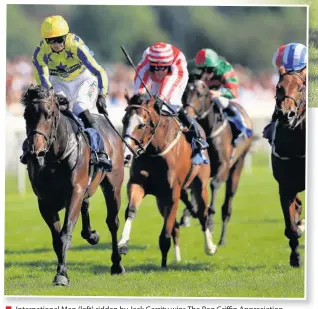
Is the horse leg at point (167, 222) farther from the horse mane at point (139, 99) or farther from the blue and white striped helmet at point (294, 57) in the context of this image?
the blue and white striped helmet at point (294, 57)

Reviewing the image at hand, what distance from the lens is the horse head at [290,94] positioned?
28.8 feet

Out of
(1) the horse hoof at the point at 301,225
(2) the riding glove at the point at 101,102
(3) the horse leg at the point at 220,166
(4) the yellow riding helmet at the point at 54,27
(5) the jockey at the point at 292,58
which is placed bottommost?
(1) the horse hoof at the point at 301,225

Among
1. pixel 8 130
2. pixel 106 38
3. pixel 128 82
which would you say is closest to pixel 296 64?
pixel 8 130

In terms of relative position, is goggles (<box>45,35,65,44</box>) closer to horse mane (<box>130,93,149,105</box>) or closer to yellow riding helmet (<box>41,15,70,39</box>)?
yellow riding helmet (<box>41,15,70,39</box>)

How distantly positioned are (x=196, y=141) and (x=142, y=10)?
815 inches

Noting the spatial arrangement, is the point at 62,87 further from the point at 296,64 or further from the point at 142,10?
the point at 142,10

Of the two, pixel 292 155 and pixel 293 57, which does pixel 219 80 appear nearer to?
pixel 293 57

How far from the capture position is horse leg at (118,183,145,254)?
9148mm

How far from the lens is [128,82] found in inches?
959

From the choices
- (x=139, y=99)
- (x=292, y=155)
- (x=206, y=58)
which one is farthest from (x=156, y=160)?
(x=206, y=58)

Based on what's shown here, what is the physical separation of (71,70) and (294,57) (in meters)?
2.01

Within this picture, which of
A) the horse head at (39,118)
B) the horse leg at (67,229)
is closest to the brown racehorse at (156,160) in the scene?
the horse leg at (67,229)

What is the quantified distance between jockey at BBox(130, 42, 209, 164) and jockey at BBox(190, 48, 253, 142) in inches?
Answer: 57.7

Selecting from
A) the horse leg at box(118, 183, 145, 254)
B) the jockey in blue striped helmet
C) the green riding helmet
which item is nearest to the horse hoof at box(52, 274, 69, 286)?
the horse leg at box(118, 183, 145, 254)
